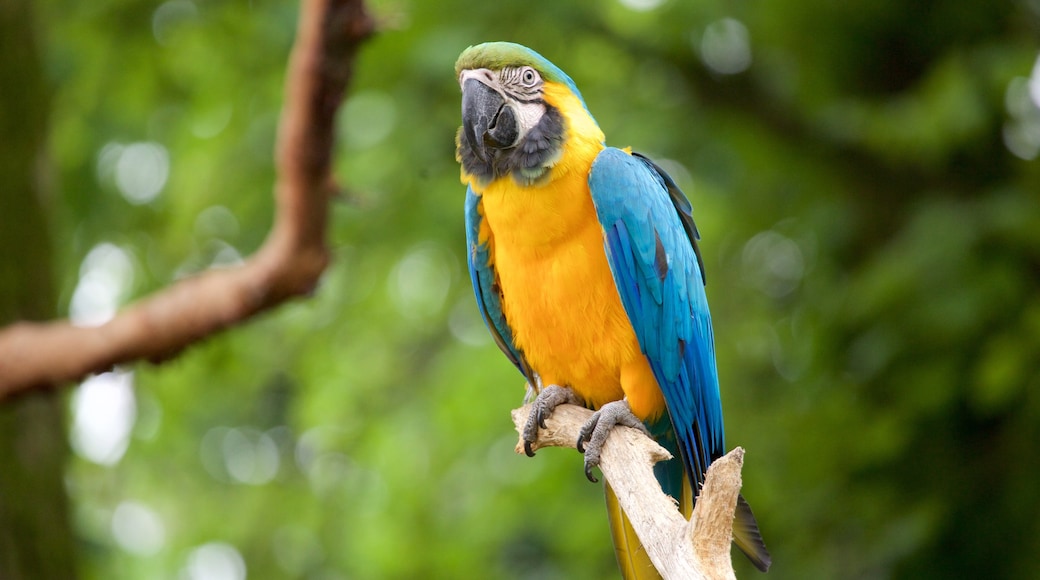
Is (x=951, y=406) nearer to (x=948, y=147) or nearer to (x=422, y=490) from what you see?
(x=948, y=147)

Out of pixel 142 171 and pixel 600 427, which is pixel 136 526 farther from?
pixel 600 427

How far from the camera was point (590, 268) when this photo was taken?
251 centimetres

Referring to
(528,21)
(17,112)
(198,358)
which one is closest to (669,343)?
(528,21)

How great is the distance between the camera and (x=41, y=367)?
8.44 ft

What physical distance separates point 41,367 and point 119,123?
3.08 metres

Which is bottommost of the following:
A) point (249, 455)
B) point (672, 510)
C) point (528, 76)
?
point (249, 455)

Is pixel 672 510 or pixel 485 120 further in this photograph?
pixel 485 120

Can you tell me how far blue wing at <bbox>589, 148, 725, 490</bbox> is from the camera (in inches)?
96.7

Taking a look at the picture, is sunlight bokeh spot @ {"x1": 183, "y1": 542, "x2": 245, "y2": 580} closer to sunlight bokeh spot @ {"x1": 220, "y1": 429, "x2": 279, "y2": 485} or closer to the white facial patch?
sunlight bokeh spot @ {"x1": 220, "y1": 429, "x2": 279, "y2": 485}

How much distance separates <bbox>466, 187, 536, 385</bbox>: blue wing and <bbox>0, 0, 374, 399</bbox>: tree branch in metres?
0.49

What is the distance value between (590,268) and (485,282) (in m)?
0.35

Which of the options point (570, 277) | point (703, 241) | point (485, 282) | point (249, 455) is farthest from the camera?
point (249, 455)

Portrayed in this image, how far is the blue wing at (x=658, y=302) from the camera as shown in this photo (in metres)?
2.46

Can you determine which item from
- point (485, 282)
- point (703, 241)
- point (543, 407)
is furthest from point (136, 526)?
point (543, 407)
